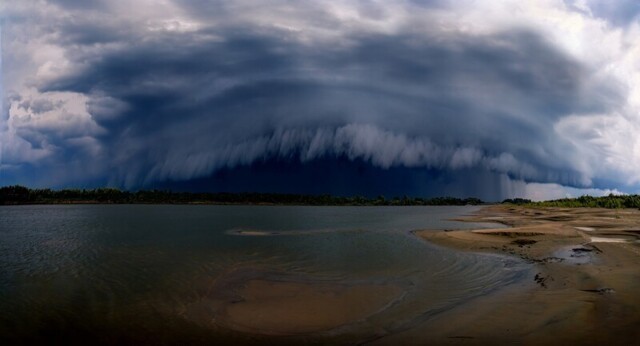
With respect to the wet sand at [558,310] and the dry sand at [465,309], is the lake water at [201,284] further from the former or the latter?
the wet sand at [558,310]

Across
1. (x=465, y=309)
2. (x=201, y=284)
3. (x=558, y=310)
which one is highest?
(x=558, y=310)

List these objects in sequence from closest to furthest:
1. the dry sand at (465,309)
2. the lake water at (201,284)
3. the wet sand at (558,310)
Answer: the wet sand at (558,310), the dry sand at (465,309), the lake water at (201,284)

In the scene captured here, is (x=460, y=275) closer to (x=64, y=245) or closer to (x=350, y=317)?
(x=350, y=317)

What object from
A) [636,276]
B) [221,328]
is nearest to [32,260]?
[221,328]

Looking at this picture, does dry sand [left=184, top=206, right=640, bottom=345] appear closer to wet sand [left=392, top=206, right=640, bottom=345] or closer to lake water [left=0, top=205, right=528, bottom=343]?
wet sand [left=392, top=206, right=640, bottom=345]

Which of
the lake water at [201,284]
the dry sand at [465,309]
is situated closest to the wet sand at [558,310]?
the dry sand at [465,309]

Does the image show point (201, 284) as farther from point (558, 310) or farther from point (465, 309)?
point (558, 310)

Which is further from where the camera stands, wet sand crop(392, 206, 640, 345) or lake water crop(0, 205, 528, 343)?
lake water crop(0, 205, 528, 343)

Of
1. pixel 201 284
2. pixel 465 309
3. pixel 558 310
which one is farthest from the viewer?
pixel 201 284

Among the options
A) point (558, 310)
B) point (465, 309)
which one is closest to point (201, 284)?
point (465, 309)

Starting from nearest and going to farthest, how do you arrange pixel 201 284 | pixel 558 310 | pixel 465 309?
pixel 558 310 < pixel 465 309 < pixel 201 284

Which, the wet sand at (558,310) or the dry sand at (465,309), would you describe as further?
the dry sand at (465,309)

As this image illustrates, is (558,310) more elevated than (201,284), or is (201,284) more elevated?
(558,310)

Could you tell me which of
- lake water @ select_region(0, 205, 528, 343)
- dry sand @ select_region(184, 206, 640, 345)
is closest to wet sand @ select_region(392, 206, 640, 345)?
dry sand @ select_region(184, 206, 640, 345)
